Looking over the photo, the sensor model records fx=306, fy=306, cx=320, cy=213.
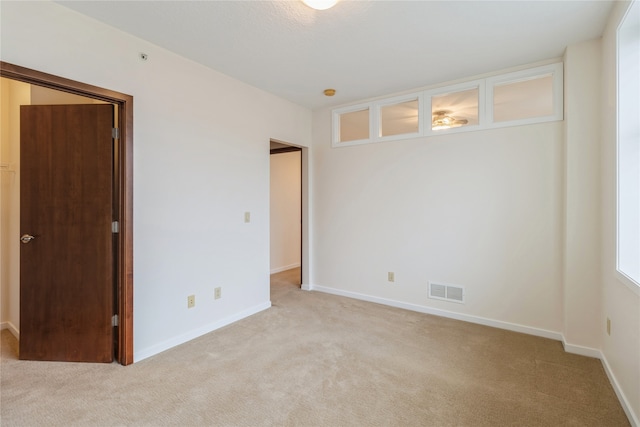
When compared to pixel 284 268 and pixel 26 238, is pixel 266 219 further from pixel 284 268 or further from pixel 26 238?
pixel 284 268

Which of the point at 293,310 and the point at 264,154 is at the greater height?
the point at 264,154

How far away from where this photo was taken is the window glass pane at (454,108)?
3.65 m

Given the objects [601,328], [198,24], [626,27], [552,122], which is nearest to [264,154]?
[198,24]

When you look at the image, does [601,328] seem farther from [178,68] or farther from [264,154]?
[178,68]

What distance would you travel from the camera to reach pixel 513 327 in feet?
10.0

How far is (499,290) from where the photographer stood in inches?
123

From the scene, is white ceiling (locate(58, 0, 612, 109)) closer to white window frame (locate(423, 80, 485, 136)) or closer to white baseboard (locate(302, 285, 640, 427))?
white window frame (locate(423, 80, 485, 136))

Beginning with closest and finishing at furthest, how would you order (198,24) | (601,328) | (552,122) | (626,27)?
(626,27), (198,24), (601,328), (552,122)

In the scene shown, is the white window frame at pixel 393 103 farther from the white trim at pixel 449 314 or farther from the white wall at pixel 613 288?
the white trim at pixel 449 314

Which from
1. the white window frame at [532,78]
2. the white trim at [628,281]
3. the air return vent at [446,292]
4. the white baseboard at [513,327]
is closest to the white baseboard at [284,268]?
the white baseboard at [513,327]

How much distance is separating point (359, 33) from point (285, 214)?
12.7ft

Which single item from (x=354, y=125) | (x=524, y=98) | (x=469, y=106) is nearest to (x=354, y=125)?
(x=354, y=125)

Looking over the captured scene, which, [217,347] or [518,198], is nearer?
[217,347]

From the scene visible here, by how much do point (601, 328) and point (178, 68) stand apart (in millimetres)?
4186
